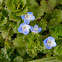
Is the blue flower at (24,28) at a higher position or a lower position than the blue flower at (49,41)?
higher

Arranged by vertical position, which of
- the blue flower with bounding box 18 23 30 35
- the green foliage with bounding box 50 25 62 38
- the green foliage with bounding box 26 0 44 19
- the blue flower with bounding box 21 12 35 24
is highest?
the green foliage with bounding box 26 0 44 19

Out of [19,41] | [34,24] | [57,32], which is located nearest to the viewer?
[57,32]

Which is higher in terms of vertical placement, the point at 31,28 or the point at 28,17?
the point at 28,17

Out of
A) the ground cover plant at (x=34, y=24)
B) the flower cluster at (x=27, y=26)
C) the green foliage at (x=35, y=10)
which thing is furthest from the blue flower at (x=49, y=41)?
the green foliage at (x=35, y=10)

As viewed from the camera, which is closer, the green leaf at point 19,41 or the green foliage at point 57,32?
the green foliage at point 57,32

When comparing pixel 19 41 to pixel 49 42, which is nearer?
pixel 49 42

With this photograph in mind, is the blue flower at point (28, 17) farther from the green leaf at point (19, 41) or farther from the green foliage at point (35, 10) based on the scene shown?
the green leaf at point (19, 41)

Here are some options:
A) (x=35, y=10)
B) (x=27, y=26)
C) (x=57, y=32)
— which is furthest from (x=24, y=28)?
(x=57, y=32)

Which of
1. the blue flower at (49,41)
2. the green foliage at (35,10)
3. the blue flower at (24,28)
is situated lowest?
the blue flower at (49,41)

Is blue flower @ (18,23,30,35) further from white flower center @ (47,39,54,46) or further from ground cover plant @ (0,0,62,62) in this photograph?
white flower center @ (47,39,54,46)

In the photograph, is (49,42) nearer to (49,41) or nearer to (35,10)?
(49,41)

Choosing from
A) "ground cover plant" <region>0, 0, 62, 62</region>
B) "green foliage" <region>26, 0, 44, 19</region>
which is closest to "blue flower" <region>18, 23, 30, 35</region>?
"ground cover plant" <region>0, 0, 62, 62</region>
